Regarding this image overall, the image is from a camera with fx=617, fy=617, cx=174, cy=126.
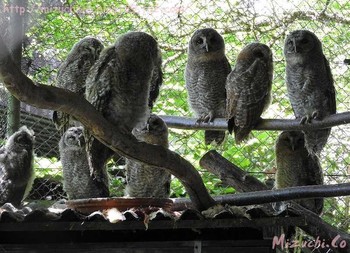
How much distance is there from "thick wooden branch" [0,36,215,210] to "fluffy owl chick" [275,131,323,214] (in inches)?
86.0

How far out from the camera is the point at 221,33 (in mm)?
6488

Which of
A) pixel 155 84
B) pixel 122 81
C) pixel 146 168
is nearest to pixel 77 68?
pixel 155 84

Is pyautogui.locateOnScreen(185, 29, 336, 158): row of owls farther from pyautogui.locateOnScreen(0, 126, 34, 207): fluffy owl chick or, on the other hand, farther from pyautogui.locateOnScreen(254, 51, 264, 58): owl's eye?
pyautogui.locateOnScreen(0, 126, 34, 207): fluffy owl chick

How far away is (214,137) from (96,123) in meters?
2.83

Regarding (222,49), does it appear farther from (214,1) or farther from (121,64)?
(121,64)

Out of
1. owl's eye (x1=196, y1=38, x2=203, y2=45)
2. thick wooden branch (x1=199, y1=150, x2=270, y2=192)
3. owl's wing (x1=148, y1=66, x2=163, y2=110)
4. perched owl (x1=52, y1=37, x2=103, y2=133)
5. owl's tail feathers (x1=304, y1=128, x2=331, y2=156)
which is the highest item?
owl's eye (x1=196, y1=38, x2=203, y2=45)

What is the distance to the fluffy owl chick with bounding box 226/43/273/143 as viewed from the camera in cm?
466

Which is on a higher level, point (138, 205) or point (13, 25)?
point (13, 25)

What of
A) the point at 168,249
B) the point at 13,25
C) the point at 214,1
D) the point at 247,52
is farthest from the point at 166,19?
the point at 168,249

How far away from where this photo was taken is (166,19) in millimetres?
6363

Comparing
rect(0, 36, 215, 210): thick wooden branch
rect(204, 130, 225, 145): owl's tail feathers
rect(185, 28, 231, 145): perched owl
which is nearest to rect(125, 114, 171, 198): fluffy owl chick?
rect(204, 130, 225, 145): owl's tail feathers

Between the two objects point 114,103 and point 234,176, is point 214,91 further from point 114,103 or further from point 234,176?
point 114,103

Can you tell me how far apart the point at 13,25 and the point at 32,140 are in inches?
36.5

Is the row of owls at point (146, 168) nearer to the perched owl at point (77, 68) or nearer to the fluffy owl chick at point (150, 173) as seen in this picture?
the fluffy owl chick at point (150, 173)
